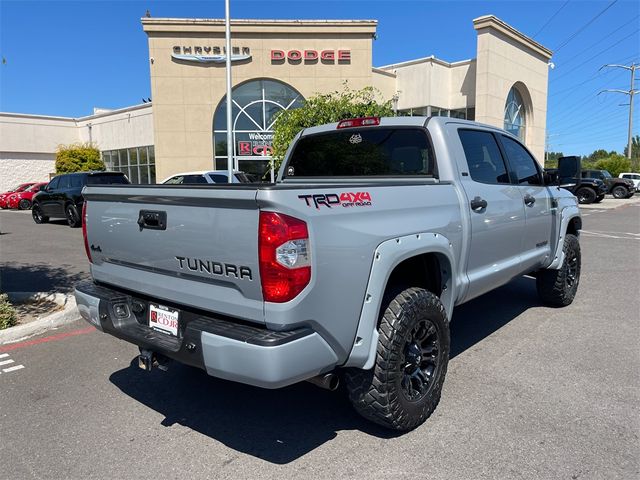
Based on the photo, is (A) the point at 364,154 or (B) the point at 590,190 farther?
(B) the point at 590,190

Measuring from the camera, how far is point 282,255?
238 centimetres

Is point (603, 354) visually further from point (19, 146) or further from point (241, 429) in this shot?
point (19, 146)

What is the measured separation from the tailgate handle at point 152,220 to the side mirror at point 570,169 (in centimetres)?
421

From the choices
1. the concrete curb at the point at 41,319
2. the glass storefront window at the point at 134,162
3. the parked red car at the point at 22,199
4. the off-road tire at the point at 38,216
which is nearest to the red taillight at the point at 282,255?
the concrete curb at the point at 41,319

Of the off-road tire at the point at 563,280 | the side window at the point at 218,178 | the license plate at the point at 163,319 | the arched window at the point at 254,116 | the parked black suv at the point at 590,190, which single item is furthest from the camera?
the parked black suv at the point at 590,190

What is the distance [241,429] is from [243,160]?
21.7m

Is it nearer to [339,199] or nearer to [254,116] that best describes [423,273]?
[339,199]

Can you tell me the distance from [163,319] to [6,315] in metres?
3.15

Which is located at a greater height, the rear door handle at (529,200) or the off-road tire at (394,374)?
the rear door handle at (529,200)

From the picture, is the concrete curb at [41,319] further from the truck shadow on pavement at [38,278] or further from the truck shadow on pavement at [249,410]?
the truck shadow on pavement at [249,410]

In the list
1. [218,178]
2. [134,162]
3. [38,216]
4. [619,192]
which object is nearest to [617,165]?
[619,192]

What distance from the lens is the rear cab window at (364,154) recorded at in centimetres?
393

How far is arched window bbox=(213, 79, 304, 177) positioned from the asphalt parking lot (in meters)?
19.6

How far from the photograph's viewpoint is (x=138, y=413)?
3.43 metres
